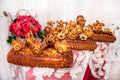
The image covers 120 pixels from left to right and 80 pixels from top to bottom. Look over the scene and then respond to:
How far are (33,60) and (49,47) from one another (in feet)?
0.33

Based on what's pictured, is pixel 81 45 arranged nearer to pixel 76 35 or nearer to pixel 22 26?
pixel 76 35

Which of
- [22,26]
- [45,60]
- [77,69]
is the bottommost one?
[77,69]

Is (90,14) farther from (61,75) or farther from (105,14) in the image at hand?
(61,75)

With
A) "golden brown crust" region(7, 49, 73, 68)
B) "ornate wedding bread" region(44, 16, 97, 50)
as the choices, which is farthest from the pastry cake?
"ornate wedding bread" region(44, 16, 97, 50)

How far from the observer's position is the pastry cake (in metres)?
0.90

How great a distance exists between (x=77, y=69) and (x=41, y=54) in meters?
0.30

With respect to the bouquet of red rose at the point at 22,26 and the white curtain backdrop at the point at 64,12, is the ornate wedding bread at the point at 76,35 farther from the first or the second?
the white curtain backdrop at the point at 64,12

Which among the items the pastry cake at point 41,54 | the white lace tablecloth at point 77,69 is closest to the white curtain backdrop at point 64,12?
the white lace tablecloth at point 77,69

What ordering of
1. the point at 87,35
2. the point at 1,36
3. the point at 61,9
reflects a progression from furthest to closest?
1. the point at 61,9
2. the point at 1,36
3. the point at 87,35

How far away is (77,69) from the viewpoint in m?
1.15

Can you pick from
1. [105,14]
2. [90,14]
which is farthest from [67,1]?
[105,14]

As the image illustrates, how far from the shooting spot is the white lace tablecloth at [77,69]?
96cm

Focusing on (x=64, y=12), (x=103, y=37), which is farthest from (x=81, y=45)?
(x=64, y=12)

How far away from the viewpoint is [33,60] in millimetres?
908
